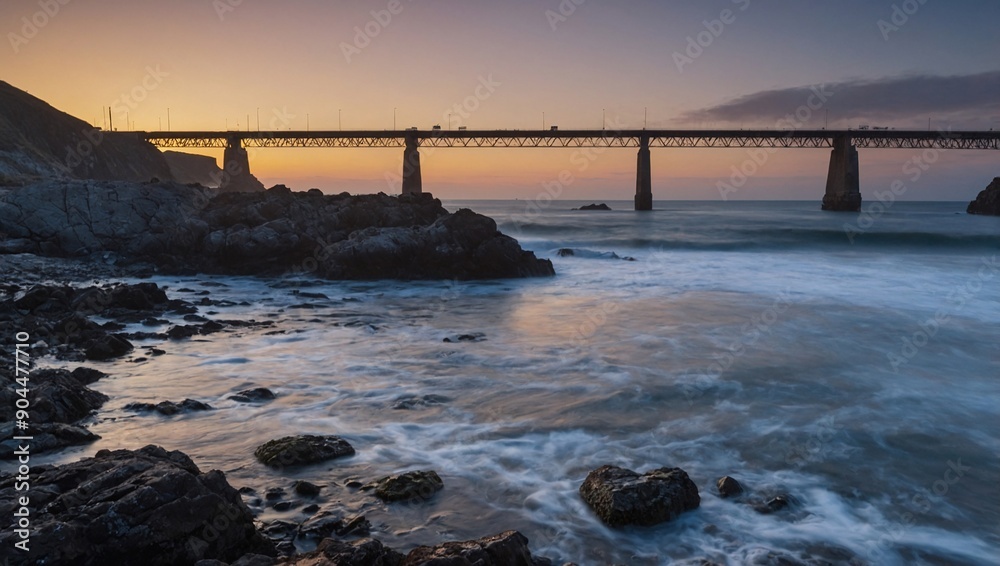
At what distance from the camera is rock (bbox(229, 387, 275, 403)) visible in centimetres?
1024

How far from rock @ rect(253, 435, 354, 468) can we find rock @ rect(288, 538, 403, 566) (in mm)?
3269

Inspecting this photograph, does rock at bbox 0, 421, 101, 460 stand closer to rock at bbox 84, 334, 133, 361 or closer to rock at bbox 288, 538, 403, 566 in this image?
rock at bbox 84, 334, 133, 361

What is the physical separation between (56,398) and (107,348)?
152 inches

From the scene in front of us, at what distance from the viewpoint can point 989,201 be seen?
364ft

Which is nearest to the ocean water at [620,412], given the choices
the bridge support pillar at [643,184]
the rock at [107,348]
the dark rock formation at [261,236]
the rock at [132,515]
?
the rock at [107,348]

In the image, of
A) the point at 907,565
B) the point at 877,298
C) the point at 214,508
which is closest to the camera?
the point at 214,508

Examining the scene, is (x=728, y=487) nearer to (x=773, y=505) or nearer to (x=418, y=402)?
(x=773, y=505)

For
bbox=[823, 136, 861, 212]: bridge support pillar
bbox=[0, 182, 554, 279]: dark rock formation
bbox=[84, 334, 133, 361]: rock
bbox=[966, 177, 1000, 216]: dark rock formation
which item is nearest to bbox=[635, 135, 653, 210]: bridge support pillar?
bbox=[823, 136, 861, 212]: bridge support pillar

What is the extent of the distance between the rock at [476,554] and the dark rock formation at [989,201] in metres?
134

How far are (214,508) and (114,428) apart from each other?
463 cm

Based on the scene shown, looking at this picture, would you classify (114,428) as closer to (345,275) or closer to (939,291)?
(345,275)

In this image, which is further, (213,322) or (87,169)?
(87,169)

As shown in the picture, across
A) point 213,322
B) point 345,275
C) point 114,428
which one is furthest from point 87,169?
point 114,428

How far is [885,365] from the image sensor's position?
45.4 ft
